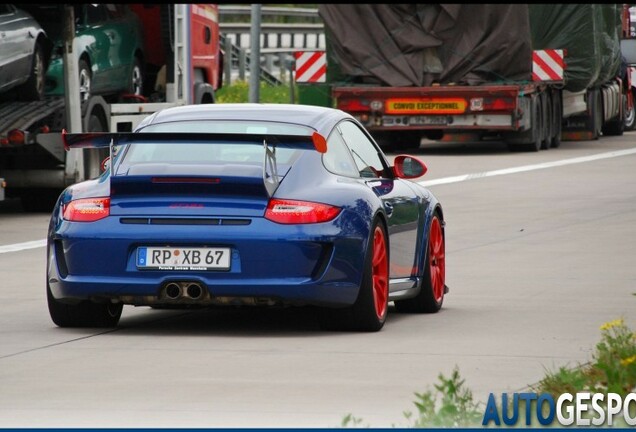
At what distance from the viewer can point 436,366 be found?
29.4 ft

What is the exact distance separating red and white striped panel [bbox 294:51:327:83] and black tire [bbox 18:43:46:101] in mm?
13478

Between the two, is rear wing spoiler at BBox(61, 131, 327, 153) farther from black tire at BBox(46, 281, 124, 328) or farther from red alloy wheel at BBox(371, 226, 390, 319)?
black tire at BBox(46, 281, 124, 328)

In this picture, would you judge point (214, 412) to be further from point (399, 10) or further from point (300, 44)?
point (300, 44)

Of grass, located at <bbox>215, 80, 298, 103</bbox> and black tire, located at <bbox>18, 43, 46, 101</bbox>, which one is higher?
black tire, located at <bbox>18, 43, 46, 101</bbox>

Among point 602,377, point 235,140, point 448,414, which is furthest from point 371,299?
point 448,414

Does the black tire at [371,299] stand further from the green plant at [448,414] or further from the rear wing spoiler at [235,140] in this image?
the green plant at [448,414]

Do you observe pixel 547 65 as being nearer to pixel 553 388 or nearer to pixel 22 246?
pixel 22 246

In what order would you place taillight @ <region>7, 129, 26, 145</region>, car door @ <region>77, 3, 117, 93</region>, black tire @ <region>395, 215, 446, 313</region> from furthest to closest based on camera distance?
car door @ <region>77, 3, 117, 93</region> → taillight @ <region>7, 129, 26, 145</region> → black tire @ <region>395, 215, 446, 313</region>

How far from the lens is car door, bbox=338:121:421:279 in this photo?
35.5 feet

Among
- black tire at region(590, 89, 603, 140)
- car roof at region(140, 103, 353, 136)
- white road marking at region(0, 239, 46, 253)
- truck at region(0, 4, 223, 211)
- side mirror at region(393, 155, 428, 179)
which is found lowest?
black tire at region(590, 89, 603, 140)

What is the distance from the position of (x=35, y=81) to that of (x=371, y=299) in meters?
10.9

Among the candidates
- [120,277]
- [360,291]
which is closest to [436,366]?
[360,291]

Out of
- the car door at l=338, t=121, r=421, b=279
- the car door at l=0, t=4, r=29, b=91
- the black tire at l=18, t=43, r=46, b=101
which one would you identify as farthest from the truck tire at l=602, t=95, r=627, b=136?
the car door at l=338, t=121, r=421, b=279

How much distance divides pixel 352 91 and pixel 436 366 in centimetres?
2326
